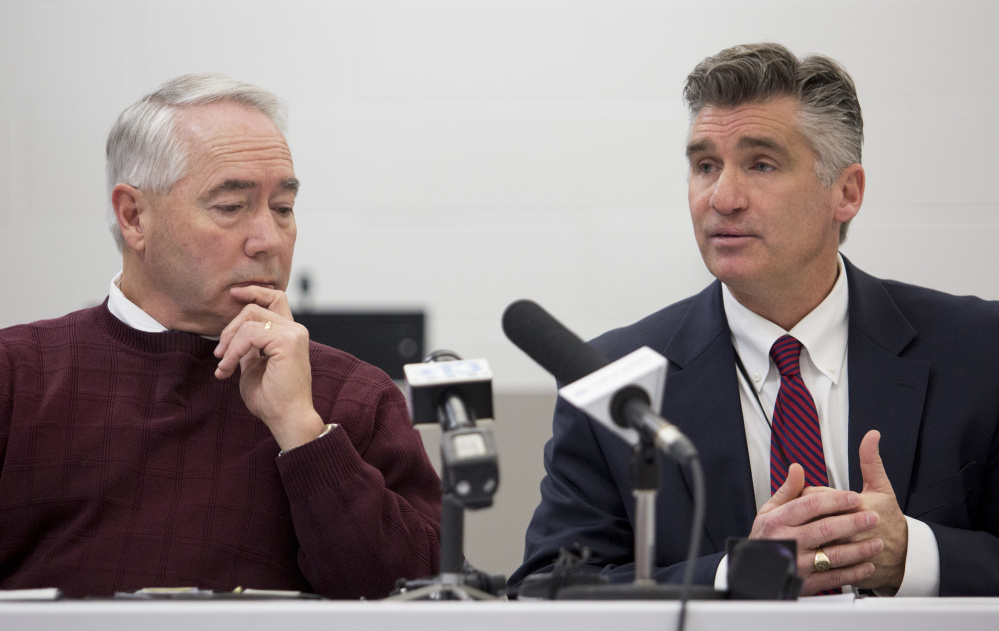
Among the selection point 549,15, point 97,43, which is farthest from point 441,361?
point 97,43

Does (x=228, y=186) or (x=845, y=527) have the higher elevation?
(x=228, y=186)

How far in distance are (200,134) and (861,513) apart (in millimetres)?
1113

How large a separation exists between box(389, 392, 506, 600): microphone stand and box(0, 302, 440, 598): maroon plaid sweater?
0.42 metres

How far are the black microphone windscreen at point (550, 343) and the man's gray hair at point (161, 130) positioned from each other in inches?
31.2

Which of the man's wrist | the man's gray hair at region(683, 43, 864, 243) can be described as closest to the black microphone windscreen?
the man's wrist

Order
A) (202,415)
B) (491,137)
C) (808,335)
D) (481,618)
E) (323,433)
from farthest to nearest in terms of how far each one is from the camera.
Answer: (491,137), (808,335), (202,415), (323,433), (481,618)

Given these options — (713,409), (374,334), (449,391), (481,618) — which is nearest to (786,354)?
(713,409)

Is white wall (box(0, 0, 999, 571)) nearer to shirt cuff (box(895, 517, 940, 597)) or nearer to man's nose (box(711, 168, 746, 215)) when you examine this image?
man's nose (box(711, 168, 746, 215))

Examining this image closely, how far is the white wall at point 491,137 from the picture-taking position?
2717 millimetres

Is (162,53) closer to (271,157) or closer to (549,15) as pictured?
(549,15)

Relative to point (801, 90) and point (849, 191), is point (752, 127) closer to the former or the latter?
point (801, 90)

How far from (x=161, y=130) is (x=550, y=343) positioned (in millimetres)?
917

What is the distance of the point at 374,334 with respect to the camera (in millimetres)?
2402

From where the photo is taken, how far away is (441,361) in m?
0.91
